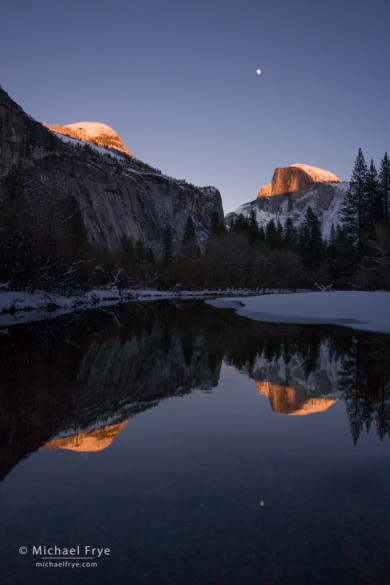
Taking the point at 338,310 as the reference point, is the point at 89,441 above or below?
below

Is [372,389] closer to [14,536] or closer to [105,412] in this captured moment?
[105,412]

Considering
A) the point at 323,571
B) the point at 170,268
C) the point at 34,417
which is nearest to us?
the point at 323,571

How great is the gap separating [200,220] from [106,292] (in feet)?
414

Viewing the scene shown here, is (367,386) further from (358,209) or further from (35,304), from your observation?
(358,209)

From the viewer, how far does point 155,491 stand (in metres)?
2.70

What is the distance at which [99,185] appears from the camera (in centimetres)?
11412

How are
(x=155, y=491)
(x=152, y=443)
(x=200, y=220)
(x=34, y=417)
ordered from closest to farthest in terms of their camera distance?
(x=155, y=491) < (x=152, y=443) < (x=34, y=417) < (x=200, y=220)

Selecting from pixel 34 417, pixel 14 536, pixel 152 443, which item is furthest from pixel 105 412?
pixel 14 536

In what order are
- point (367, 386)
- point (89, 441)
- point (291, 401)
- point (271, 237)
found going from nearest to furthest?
point (89, 441) → point (291, 401) → point (367, 386) → point (271, 237)

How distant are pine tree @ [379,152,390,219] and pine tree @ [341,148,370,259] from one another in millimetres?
2545

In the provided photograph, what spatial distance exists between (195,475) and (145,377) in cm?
360

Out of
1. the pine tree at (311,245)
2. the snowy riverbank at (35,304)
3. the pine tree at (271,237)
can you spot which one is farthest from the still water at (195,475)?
the pine tree at (311,245)

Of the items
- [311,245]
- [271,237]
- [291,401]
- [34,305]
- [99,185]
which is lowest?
[291,401]

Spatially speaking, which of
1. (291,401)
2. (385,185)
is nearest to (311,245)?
(385,185)
